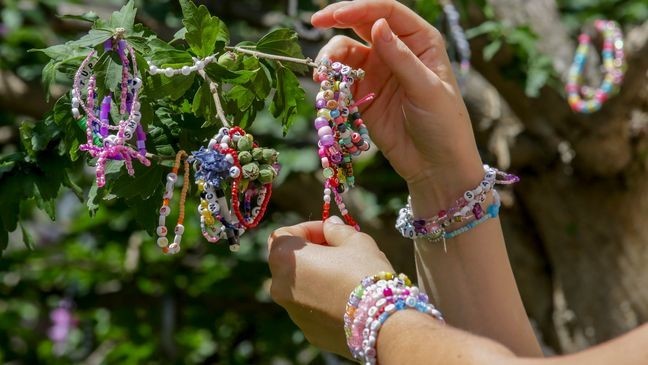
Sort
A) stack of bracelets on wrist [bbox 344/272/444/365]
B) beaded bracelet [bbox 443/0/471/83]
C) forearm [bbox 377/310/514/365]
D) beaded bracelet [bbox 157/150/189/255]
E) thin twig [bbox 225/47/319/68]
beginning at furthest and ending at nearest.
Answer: beaded bracelet [bbox 443/0/471/83] → thin twig [bbox 225/47/319/68] → beaded bracelet [bbox 157/150/189/255] → stack of bracelets on wrist [bbox 344/272/444/365] → forearm [bbox 377/310/514/365]

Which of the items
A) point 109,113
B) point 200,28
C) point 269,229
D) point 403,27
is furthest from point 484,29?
point 109,113

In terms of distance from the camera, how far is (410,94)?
1.49 metres

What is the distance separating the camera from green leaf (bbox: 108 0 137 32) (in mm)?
1381

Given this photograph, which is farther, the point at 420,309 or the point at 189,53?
the point at 189,53

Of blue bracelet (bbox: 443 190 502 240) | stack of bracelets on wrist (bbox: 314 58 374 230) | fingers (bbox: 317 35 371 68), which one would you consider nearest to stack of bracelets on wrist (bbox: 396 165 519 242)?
blue bracelet (bbox: 443 190 502 240)

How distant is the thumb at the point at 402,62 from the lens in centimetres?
145

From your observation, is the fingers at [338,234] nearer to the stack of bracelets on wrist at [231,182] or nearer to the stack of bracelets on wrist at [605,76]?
the stack of bracelets on wrist at [231,182]

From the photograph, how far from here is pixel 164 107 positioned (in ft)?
4.85

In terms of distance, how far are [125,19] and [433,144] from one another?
49 cm

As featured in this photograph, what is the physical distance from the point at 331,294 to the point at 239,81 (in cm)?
34

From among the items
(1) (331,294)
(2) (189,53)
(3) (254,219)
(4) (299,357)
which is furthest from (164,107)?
(4) (299,357)

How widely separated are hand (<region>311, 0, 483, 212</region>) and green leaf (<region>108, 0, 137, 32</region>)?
0.26m

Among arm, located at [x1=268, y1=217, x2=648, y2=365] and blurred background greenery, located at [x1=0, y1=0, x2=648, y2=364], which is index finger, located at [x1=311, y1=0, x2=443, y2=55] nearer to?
arm, located at [x1=268, y1=217, x2=648, y2=365]

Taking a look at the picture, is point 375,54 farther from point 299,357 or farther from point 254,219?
point 299,357
